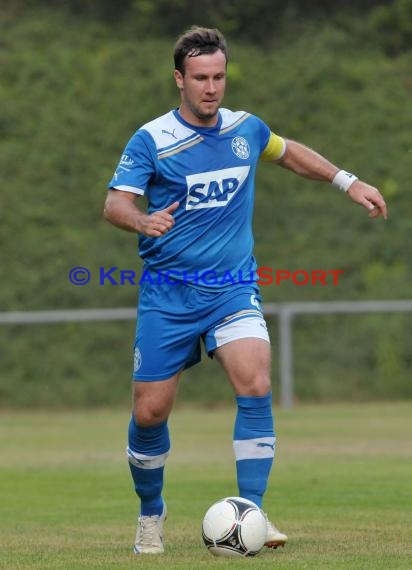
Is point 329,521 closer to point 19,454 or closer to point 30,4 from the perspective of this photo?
point 19,454

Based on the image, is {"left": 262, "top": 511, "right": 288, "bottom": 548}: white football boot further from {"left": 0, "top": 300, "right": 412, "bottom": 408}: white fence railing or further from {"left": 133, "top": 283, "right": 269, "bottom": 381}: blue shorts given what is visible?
{"left": 0, "top": 300, "right": 412, "bottom": 408}: white fence railing

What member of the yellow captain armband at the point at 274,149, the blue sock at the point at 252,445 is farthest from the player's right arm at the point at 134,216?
the blue sock at the point at 252,445

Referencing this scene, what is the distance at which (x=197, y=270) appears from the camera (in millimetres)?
6391

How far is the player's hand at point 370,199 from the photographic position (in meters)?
6.63

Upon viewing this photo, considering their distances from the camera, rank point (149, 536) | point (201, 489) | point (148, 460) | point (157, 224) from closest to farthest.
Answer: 1. point (157, 224)
2. point (149, 536)
3. point (148, 460)
4. point (201, 489)

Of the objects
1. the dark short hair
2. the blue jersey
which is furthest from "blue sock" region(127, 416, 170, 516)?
the dark short hair

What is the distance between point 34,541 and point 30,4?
19.1 m

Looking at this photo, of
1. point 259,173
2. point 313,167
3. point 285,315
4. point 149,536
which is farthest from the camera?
point 259,173

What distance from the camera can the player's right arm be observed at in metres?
5.83

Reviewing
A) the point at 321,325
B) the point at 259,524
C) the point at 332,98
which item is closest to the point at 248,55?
the point at 332,98

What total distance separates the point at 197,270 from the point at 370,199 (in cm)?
99

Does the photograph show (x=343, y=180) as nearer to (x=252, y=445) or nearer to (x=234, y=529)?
(x=252, y=445)

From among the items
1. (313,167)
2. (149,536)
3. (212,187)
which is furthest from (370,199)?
(149,536)

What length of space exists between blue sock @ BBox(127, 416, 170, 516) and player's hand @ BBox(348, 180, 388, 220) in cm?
149
